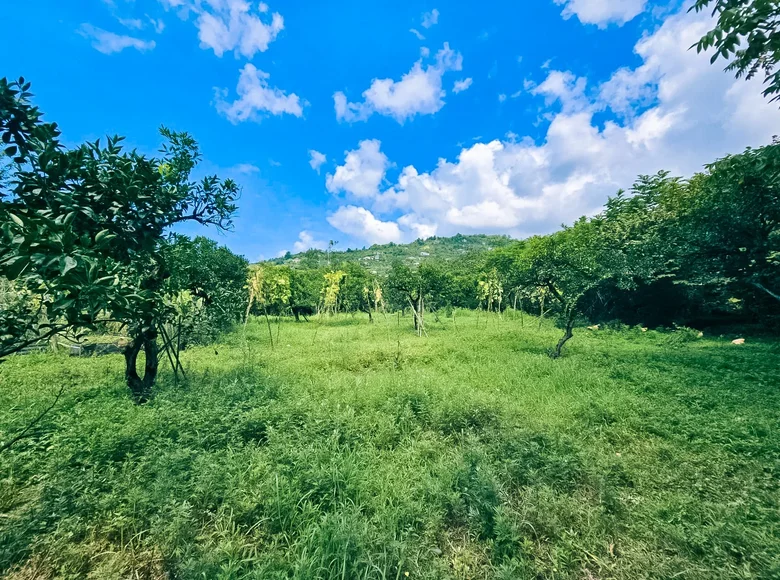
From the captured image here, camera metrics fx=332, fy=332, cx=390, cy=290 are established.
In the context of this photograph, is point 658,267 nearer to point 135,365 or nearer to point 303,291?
point 135,365

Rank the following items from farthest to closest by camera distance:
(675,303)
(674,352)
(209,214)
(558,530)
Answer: (675,303)
(674,352)
(209,214)
(558,530)

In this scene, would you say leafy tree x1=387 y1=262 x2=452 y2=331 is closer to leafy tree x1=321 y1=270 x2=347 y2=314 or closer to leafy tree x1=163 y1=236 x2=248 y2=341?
leafy tree x1=321 y1=270 x2=347 y2=314

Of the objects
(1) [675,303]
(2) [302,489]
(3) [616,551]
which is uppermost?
(1) [675,303]

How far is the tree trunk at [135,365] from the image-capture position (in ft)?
21.1

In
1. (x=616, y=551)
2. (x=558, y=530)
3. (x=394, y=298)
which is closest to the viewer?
(x=616, y=551)

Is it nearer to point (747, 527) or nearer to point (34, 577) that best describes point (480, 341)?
point (747, 527)

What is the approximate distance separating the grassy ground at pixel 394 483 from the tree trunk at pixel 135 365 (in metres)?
0.31

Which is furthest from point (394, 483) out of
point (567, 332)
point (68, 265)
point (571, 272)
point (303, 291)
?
point (303, 291)

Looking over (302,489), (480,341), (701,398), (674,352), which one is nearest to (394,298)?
(480,341)

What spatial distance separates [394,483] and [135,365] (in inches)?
237

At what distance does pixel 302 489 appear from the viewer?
141 inches

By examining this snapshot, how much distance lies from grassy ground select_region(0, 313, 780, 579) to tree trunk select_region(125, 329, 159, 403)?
31cm

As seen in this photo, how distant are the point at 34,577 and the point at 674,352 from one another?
14.5 meters

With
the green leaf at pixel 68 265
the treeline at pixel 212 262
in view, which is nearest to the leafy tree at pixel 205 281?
the treeline at pixel 212 262
